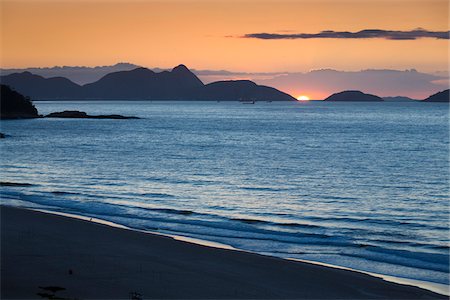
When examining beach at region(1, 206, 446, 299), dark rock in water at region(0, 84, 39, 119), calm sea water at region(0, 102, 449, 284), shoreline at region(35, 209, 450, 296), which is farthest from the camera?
dark rock in water at region(0, 84, 39, 119)

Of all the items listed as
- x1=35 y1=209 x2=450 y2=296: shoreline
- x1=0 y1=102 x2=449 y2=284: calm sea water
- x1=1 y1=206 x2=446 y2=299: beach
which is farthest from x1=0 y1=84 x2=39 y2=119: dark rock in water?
x1=1 y1=206 x2=446 y2=299: beach

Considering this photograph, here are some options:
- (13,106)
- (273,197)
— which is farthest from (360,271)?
(13,106)

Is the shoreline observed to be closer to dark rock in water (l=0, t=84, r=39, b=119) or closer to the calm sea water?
the calm sea water

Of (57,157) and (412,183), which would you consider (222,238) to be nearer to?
(412,183)

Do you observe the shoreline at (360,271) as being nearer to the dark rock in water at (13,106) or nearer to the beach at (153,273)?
the beach at (153,273)

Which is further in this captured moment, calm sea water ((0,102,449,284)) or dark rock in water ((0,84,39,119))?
dark rock in water ((0,84,39,119))

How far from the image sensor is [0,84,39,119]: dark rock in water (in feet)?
439

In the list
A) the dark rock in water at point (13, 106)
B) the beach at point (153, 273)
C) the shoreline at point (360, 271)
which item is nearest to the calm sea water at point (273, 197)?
the shoreline at point (360, 271)

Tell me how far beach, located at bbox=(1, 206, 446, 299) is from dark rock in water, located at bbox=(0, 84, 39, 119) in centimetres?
12085

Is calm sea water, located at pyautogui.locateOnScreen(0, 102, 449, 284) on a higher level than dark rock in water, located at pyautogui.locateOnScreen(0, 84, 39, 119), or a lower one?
lower

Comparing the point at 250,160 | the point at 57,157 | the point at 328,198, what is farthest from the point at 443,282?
the point at 57,157

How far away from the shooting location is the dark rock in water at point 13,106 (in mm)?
133875

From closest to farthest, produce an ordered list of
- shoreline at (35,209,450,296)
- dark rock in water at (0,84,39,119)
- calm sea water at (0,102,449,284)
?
shoreline at (35,209,450,296), calm sea water at (0,102,449,284), dark rock in water at (0,84,39,119)

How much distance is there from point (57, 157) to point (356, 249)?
3720cm
